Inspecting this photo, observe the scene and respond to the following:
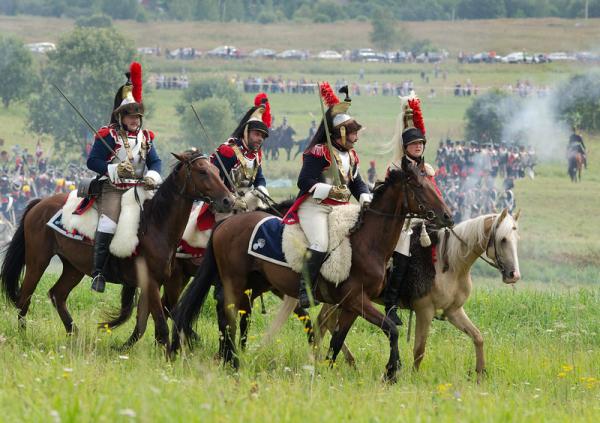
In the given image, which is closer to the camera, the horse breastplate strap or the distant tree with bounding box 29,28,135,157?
the horse breastplate strap

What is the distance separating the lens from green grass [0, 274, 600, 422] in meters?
6.70

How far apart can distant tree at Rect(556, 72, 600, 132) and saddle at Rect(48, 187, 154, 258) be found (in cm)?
4648

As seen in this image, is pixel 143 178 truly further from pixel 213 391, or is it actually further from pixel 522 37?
pixel 522 37

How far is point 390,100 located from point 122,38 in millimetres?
15376

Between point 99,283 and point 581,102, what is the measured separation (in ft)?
160

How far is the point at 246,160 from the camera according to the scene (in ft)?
39.6

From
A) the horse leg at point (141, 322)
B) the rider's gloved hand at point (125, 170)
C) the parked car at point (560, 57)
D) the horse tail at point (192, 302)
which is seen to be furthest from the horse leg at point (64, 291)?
the parked car at point (560, 57)

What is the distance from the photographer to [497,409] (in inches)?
281

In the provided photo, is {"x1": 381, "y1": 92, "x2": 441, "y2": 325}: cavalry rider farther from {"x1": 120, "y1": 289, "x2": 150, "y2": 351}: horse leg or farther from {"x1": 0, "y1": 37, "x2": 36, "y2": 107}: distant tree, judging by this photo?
{"x1": 0, "y1": 37, "x2": 36, "y2": 107}: distant tree

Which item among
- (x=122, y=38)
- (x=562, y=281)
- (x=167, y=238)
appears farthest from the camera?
(x=122, y=38)

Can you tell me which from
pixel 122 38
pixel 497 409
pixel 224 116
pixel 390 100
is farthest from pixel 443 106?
pixel 497 409

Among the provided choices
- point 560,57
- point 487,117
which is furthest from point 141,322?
point 560,57

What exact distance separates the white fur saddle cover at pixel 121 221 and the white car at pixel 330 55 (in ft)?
251

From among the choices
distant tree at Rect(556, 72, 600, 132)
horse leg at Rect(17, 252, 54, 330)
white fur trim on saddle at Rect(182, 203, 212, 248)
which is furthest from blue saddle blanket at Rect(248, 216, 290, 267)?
distant tree at Rect(556, 72, 600, 132)
